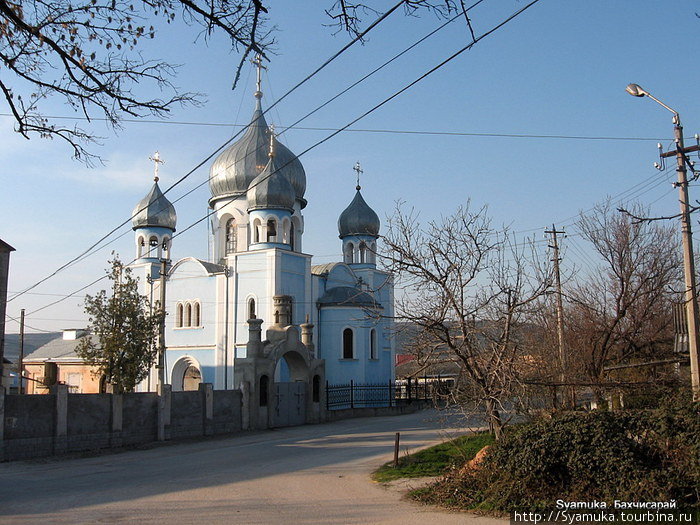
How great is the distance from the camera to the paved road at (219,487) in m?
9.35

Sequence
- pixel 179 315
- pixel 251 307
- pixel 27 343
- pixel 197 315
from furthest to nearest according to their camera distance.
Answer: pixel 27 343 → pixel 179 315 → pixel 197 315 → pixel 251 307

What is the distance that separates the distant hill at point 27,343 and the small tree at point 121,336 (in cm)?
2846

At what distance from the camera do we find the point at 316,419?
2630 cm

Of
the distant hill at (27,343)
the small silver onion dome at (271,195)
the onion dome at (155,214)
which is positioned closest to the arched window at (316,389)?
the small silver onion dome at (271,195)

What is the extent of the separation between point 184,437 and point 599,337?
39.1 feet

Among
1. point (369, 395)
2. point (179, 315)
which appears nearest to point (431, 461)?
point (369, 395)

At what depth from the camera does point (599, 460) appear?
8.77 meters

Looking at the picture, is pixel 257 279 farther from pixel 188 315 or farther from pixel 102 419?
pixel 102 419

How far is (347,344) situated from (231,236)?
8.54 metres

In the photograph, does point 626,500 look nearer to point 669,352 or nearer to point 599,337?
point 599,337

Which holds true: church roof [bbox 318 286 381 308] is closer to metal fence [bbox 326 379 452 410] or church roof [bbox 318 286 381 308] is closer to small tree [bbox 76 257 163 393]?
metal fence [bbox 326 379 452 410]

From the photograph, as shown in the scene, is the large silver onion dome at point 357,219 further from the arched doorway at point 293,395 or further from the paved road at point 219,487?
the paved road at point 219,487

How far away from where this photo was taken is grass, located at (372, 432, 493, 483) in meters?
12.3

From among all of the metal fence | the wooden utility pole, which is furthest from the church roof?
the wooden utility pole
